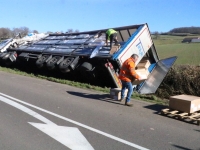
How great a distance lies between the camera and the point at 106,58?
9.77 meters

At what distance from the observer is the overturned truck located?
9766 millimetres

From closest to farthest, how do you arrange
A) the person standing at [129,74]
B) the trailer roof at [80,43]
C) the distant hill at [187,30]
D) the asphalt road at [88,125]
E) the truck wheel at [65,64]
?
1. the asphalt road at [88,125]
2. the person standing at [129,74]
3. the trailer roof at [80,43]
4. the truck wheel at [65,64]
5. the distant hill at [187,30]

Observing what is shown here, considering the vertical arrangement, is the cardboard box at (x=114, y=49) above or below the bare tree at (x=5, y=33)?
below

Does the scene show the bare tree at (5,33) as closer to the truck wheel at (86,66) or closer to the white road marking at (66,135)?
the truck wheel at (86,66)

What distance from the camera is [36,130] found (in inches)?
195

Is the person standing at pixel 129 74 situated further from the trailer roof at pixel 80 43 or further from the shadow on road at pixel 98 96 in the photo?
the trailer roof at pixel 80 43

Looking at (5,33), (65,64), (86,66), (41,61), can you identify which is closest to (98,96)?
(86,66)

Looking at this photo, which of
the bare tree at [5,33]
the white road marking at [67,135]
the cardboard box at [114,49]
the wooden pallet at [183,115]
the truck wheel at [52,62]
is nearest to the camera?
the white road marking at [67,135]

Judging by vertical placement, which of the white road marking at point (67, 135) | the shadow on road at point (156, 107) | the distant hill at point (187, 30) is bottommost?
the white road marking at point (67, 135)

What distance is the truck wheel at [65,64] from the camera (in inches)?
438

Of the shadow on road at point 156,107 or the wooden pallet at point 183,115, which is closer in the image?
the wooden pallet at point 183,115

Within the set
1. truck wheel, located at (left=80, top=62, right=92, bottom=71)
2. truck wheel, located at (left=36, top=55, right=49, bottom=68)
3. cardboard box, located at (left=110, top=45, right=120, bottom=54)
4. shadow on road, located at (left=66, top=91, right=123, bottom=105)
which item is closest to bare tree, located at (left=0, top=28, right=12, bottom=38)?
truck wheel, located at (left=36, top=55, right=49, bottom=68)

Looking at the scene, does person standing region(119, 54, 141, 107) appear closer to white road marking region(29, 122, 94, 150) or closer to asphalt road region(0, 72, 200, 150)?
asphalt road region(0, 72, 200, 150)

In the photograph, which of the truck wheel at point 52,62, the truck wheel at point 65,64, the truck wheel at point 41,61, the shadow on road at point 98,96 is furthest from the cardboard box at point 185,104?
the truck wheel at point 41,61
